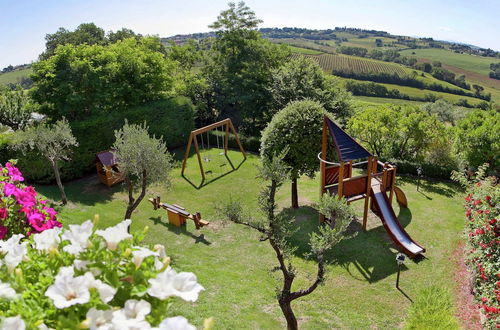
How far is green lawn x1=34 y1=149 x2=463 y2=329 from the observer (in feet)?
33.2

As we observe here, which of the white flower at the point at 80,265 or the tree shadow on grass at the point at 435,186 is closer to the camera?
the white flower at the point at 80,265

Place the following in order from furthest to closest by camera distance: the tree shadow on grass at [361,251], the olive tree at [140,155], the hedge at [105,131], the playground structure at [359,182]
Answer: the hedge at [105,131] → the playground structure at [359,182] → the olive tree at [140,155] → the tree shadow on grass at [361,251]

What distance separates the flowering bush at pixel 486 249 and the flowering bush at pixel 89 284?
8.93 m

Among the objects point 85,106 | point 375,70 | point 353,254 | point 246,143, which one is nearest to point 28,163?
point 85,106

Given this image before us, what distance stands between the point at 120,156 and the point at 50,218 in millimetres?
7820

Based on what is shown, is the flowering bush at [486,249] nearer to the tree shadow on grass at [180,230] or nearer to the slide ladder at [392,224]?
the slide ladder at [392,224]

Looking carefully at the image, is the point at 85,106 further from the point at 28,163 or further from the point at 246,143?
the point at 246,143

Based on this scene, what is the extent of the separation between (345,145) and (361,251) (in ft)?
13.3

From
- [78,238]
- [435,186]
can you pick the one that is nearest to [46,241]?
[78,238]

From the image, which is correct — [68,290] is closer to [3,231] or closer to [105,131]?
[3,231]

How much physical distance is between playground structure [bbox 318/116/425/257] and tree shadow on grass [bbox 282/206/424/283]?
52 cm

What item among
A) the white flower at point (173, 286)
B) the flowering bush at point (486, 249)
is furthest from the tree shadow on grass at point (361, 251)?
the white flower at point (173, 286)

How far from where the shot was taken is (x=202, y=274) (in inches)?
454

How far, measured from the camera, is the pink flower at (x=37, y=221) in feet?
15.8
